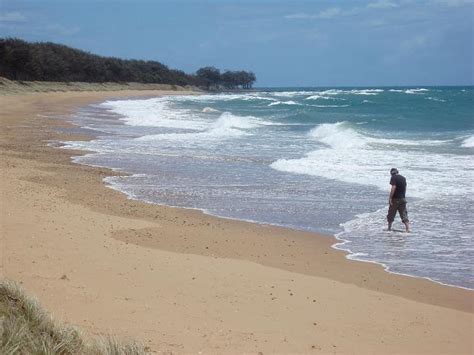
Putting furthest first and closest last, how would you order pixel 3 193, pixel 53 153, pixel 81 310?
1. pixel 53 153
2. pixel 3 193
3. pixel 81 310

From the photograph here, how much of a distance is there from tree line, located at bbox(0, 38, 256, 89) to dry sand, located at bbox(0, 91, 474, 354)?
6754 centimetres

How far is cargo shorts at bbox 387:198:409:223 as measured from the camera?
11.2 metres

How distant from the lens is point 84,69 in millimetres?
102750

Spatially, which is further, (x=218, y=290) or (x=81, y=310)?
(x=218, y=290)

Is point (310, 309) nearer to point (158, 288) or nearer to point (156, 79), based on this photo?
point (158, 288)

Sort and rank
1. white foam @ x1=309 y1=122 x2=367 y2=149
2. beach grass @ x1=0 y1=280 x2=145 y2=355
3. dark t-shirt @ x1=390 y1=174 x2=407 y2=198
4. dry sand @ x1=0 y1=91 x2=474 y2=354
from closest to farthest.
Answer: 1. beach grass @ x1=0 y1=280 x2=145 y2=355
2. dry sand @ x1=0 y1=91 x2=474 y2=354
3. dark t-shirt @ x1=390 y1=174 x2=407 y2=198
4. white foam @ x1=309 y1=122 x2=367 y2=149

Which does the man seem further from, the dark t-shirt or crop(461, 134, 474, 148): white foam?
crop(461, 134, 474, 148): white foam

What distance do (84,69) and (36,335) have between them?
103m

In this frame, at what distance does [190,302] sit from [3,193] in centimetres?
630

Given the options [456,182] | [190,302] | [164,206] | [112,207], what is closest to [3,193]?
[112,207]

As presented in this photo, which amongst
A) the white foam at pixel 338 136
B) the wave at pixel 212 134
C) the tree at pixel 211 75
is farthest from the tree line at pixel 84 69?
the white foam at pixel 338 136

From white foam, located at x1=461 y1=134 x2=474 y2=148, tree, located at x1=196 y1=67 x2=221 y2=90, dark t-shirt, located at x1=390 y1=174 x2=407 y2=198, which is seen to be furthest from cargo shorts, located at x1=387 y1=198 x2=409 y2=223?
tree, located at x1=196 y1=67 x2=221 y2=90

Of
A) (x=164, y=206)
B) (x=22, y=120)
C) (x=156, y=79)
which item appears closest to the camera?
(x=164, y=206)

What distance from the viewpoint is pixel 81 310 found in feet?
19.0
